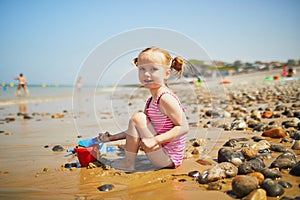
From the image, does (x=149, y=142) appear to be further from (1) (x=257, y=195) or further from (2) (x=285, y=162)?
(2) (x=285, y=162)

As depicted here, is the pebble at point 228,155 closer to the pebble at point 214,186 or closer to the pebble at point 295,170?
the pebble at point 295,170

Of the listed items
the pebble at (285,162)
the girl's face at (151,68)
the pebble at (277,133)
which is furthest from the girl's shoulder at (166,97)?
the pebble at (277,133)

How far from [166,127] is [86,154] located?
3.16 ft

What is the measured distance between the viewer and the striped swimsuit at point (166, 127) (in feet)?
9.36

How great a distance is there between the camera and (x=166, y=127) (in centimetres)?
286

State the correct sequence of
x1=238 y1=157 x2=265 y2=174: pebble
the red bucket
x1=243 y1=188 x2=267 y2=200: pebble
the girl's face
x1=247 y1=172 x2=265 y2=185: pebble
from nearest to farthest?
1. x1=243 y1=188 x2=267 y2=200: pebble
2. x1=247 y1=172 x2=265 y2=185: pebble
3. x1=238 y1=157 x2=265 y2=174: pebble
4. the girl's face
5. the red bucket

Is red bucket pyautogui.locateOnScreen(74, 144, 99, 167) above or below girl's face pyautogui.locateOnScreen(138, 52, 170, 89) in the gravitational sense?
below

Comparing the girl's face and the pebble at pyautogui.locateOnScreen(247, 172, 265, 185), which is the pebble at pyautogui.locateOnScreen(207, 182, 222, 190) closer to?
the pebble at pyautogui.locateOnScreen(247, 172, 265, 185)

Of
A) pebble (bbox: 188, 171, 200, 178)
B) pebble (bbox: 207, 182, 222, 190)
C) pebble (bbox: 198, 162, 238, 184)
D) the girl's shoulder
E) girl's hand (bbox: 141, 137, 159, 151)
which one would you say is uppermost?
the girl's shoulder

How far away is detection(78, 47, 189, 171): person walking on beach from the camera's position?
2.77 metres

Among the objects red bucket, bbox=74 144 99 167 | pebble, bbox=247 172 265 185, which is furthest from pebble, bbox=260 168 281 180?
red bucket, bbox=74 144 99 167

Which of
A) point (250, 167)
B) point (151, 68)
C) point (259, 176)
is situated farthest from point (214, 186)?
point (151, 68)

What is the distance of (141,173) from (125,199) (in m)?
0.68

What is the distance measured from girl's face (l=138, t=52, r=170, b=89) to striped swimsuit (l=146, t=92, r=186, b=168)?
0.16 m
